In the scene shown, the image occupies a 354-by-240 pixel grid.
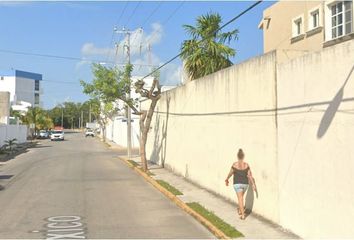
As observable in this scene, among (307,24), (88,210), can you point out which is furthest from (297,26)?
(88,210)

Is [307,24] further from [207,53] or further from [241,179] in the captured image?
[241,179]

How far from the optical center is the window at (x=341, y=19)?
21.0 m

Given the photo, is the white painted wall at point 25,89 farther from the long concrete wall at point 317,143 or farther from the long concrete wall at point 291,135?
the long concrete wall at point 317,143

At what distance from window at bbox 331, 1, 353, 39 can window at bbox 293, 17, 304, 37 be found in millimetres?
3515

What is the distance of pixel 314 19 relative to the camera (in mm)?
24312

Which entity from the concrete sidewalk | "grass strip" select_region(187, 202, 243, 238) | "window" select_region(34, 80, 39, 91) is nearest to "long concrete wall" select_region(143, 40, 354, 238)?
the concrete sidewalk

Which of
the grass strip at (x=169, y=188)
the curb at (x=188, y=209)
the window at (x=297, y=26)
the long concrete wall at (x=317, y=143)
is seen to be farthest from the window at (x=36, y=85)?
the long concrete wall at (x=317, y=143)

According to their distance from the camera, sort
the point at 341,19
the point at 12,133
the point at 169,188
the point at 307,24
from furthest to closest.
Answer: the point at 12,133, the point at 307,24, the point at 341,19, the point at 169,188

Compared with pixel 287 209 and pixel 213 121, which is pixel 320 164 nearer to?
pixel 287 209

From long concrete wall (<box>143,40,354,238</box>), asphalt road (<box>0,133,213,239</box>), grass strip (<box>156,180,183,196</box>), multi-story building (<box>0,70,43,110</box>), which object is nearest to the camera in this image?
long concrete wall (<box>143,40,354,238</box>)

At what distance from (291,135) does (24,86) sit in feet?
453

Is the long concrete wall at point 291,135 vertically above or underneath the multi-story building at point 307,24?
underneath

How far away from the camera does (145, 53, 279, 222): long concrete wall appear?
38.1 ft

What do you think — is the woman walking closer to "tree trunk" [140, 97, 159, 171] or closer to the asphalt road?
the asphalt road
